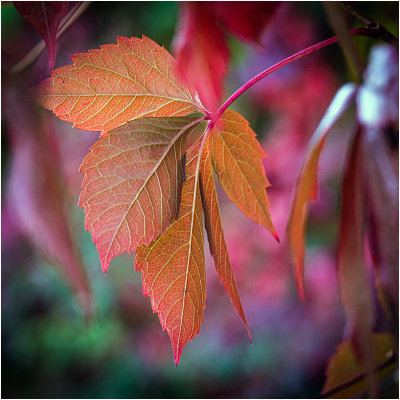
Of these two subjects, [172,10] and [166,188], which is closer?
[166,188]

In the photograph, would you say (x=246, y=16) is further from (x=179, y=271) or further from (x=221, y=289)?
(x=221, y=289)

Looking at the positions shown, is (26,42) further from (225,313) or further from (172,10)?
(225,313)

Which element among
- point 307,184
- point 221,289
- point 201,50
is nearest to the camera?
point 201,50

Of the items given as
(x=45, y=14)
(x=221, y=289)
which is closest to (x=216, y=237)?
(x=45, y=14)

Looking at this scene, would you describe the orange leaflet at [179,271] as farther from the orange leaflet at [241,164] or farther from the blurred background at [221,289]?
the blurred background at [221,289]

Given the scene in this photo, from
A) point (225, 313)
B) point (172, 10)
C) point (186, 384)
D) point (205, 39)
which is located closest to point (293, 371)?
point (225, 313)
